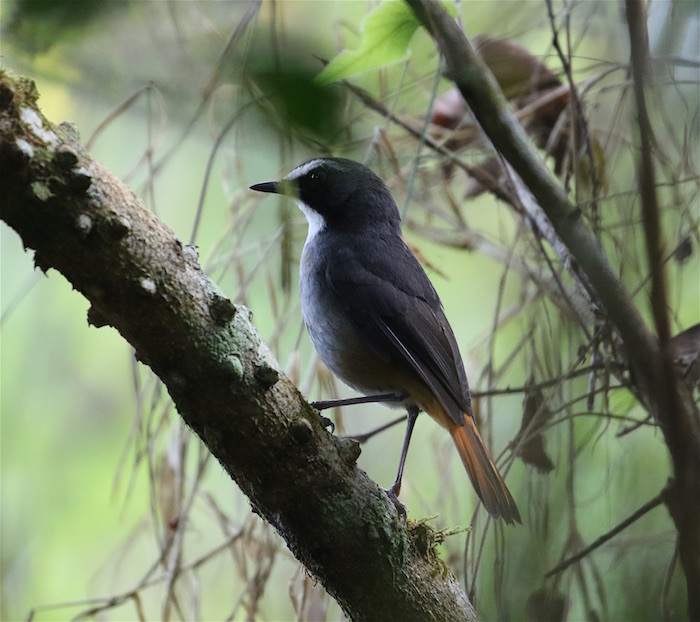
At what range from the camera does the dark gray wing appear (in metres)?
2.87

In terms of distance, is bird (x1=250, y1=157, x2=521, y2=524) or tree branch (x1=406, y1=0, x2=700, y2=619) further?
bird (x1=250, y1=157, x2=521, y2=524)

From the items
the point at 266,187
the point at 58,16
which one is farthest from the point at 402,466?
the point at 58,16

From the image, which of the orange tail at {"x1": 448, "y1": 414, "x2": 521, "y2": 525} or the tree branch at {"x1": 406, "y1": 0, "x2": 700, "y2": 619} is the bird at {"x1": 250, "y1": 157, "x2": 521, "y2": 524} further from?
the tree branch at {"x1": 406, "y1": 0, "x2": 700, "y2": 619}

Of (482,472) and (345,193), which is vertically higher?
(345,193)

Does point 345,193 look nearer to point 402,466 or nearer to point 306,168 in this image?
point 306,168

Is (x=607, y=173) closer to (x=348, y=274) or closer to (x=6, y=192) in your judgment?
(x=348, y=274)

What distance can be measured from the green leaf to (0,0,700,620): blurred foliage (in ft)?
0.56

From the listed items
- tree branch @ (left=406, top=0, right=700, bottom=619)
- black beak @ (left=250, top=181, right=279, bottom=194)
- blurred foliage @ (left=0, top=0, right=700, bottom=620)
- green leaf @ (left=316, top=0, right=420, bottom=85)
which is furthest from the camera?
black beak @ (left=250, top=181, right=279, bottom=194)

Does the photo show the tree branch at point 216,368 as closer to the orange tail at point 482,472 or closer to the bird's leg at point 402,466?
the bird's leg at point 402,466

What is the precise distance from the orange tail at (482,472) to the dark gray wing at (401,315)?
0.06 m

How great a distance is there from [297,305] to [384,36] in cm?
148

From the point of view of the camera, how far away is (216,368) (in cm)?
172

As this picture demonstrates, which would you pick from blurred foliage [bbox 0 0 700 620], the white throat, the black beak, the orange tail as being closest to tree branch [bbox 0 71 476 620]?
blurred foliage [bbox 0 0 700 620]

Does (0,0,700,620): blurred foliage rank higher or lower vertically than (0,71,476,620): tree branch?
higher
